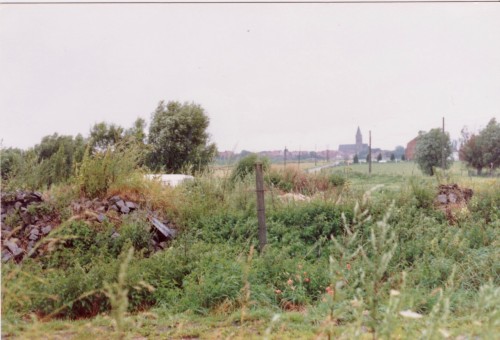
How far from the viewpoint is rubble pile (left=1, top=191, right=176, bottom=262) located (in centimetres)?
770

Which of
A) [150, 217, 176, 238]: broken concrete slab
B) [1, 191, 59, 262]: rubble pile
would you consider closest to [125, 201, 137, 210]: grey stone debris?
[150, 217, 176, 238]: broken concrete slab

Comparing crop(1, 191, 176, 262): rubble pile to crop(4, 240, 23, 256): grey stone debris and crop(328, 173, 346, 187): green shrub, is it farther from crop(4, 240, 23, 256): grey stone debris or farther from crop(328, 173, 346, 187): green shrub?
crop(328, 173, 346, 187): green shrub

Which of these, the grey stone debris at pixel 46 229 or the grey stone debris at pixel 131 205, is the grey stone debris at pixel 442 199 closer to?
the grey stone debris at pixel 131 205

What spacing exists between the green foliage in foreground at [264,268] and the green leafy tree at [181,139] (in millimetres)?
16993

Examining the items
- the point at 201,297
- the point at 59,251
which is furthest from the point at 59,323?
the point at 59,251

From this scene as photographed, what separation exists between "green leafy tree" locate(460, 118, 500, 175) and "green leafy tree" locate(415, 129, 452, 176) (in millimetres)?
1053

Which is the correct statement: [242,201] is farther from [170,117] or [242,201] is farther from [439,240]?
[170,117]

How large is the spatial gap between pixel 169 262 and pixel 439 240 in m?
3.85

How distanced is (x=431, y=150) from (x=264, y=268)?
26139 millimetres

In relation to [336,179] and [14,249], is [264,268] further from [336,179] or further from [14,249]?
[336,179]

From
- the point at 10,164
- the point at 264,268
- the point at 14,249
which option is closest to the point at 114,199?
the point at 14,249

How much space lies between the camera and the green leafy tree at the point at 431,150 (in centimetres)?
2972

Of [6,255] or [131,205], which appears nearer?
[6,255]

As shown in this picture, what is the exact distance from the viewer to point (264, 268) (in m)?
6.03
